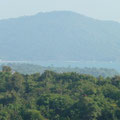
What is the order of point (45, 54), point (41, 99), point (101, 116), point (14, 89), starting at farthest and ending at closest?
point (45, 54), point (14, 89), point (41, 99), point (101, 116)

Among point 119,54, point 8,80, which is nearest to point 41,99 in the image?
point 8,80

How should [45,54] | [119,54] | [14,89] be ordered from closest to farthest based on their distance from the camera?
A: [14,89]
[119,54]
[45,54]

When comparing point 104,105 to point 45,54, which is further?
point 45,54

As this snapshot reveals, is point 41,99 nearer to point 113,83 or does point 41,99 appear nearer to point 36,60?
point 113,83

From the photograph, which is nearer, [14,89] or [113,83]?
[113,83]

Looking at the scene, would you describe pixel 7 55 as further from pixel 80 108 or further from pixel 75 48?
pixel 80 108

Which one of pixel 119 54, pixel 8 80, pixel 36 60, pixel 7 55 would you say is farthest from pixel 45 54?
pixel 8 80

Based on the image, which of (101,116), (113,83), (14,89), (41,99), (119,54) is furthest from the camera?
(119,54)

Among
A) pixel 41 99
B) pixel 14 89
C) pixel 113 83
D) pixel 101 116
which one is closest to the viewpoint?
pixel 101 116
